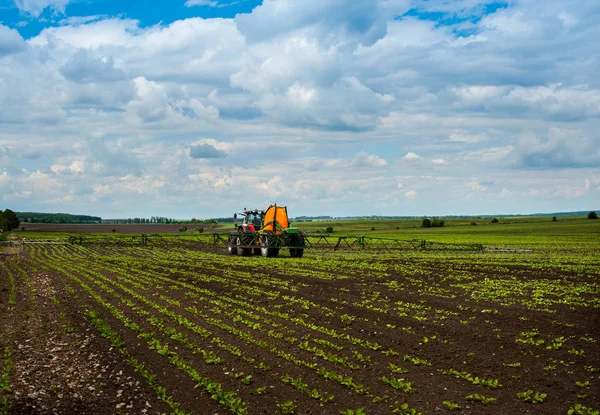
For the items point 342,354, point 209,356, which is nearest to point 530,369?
point 342,354

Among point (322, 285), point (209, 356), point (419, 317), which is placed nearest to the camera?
point (209, 356)

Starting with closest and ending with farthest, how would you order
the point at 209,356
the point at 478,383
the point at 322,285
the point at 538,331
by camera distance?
the point at 478,383 → the point at 209,356 → the point at 538,331 → the point at 322,285

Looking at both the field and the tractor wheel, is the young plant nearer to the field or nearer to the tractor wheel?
the field

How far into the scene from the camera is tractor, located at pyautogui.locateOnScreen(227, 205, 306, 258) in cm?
4425

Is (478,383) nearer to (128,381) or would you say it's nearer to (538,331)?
(538,331)

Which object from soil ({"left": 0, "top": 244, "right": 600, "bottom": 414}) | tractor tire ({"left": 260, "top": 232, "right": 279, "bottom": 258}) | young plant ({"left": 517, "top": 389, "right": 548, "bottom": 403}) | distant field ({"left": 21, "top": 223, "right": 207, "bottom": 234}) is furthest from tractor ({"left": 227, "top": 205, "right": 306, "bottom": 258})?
distant field ({"left": 21, "top": 223, "right": 207, "bottom": 234})

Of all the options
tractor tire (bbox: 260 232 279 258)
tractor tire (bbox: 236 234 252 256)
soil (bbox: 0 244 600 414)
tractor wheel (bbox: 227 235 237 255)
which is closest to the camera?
soil (bbox: 0 244 600 414)

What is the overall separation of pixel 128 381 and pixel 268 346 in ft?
12.1

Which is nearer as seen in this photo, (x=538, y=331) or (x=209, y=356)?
(x=209, y=356)

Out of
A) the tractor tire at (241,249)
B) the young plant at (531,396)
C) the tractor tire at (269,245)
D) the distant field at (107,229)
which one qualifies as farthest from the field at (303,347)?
the distant field at (107,229)

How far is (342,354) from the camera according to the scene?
44.9 ft

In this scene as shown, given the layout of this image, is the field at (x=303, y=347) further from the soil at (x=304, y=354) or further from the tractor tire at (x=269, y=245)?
the tractor tire at (x=269, y=245)

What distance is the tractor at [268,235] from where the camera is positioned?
44.2 metres

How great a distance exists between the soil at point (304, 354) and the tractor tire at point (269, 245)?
66.8 ft
